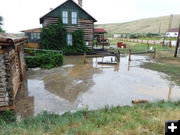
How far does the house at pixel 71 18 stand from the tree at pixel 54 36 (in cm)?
72

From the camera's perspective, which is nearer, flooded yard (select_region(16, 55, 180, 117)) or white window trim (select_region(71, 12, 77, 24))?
flooded yard (select_region(16, 55, 180, 117))

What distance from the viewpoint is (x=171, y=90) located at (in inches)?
288

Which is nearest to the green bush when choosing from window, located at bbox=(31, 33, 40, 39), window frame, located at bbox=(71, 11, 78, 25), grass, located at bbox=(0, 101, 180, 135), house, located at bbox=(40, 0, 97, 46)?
house, located at bbox=(40, 0, 97, 46)

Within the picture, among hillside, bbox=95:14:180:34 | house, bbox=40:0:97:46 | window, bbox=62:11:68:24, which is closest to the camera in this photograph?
house, bbox=40:0:97:46

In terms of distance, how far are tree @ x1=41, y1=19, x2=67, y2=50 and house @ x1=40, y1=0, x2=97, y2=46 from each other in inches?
28.4

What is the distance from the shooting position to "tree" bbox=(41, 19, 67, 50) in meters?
17.1

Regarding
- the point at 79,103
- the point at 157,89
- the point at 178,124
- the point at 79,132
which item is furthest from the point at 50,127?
the point at 157,89

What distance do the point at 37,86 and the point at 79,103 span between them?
10.6 ft

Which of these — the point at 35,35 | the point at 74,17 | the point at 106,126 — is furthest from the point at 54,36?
the point at 106,126

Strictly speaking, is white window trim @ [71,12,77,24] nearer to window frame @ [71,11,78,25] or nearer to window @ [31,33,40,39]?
window frame @ [71,11,78,25]

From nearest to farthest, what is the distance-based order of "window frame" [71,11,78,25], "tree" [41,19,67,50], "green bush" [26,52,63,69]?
"green bush" [26,52,63,69]
"tree" [41,19,67,50]
"window frame" [71,11,78,25]

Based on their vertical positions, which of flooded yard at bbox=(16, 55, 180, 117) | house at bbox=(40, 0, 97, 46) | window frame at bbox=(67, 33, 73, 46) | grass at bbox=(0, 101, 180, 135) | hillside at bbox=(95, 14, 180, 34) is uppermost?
hillside at bbox=(95, 14, 180, 34)

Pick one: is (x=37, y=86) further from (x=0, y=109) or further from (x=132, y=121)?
(x=132, y=121)

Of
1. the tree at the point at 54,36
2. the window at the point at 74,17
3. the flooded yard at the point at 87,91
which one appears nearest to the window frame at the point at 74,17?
the window at the point at 74,17
